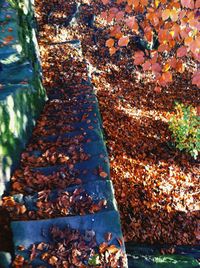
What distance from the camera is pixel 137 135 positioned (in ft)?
27.6

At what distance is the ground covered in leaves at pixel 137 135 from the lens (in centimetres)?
630

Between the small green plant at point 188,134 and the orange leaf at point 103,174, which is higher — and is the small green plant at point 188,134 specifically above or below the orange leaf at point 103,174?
above

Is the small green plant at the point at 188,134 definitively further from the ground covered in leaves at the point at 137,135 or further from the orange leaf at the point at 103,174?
the orange leaf at the point at 103,174

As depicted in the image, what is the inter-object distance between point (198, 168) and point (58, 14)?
826 cm

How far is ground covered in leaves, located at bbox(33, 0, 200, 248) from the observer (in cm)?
630

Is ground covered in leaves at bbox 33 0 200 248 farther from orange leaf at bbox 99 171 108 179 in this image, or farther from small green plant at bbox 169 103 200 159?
orange leaf at bbox 99 171 108 179

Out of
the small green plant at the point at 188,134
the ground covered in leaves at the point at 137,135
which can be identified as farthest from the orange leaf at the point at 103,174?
the small green plant at the point at 188,134

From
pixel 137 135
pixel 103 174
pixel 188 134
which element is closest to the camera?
pixel 103 174

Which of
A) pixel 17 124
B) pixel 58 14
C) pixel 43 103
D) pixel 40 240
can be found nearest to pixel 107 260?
pixel 40 240

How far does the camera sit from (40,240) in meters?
3.39

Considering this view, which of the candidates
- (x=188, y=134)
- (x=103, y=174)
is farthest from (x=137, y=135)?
(x=103, y=174)

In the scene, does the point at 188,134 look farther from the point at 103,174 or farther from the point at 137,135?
the point at 103,174

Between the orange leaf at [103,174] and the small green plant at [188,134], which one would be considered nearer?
the orange leaf at [103,174]

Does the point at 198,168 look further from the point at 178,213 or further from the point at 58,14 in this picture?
the point at 58,14
